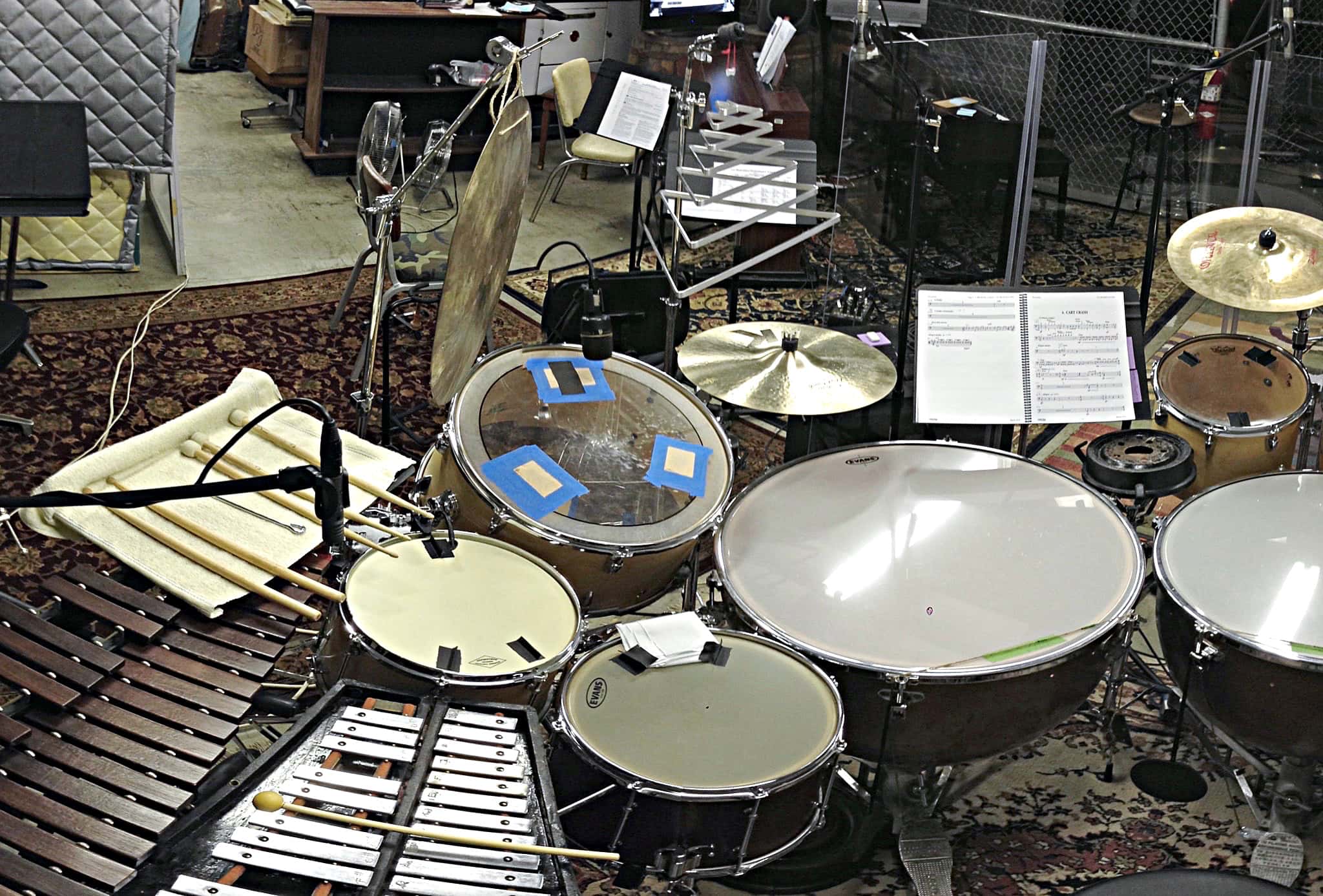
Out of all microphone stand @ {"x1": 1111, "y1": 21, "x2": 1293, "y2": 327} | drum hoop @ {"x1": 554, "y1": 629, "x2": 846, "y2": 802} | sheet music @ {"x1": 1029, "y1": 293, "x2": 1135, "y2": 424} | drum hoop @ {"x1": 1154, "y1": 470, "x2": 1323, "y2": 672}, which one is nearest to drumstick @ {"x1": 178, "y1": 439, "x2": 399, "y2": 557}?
drum hoop @ {"x1": 554, "y1": 629, "x2": 846, "y2": 802}

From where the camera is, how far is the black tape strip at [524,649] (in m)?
2.66

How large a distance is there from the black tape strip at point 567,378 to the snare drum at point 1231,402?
191 centimetres

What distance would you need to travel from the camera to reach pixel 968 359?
3.41m

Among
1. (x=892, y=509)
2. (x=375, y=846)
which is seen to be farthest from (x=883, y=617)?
(x=375, y=846)

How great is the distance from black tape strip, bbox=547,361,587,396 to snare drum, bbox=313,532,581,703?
592mm

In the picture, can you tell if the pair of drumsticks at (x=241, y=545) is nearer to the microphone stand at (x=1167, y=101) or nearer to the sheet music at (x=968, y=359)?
the sheet music at (x=968, y=359)

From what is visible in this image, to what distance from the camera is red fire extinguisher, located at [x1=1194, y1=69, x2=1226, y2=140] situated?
5.59 metres

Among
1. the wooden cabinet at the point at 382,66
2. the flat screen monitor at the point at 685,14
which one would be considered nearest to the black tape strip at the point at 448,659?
the wooden cabinet at the point at 382,66

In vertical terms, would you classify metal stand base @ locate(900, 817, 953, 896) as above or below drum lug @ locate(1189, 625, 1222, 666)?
below

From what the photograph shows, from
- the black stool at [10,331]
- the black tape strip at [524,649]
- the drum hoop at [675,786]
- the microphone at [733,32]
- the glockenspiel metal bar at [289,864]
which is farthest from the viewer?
the microphone at [733,32]

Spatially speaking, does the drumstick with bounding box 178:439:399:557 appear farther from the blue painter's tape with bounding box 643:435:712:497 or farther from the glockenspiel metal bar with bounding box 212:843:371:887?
the glockenspiel metal bar with bounding box 212:843:371:887

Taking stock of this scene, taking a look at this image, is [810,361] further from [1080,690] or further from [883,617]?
[1080,690]

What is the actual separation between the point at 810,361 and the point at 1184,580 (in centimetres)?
105

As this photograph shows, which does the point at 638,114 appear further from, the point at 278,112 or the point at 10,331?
the point at 278,112
